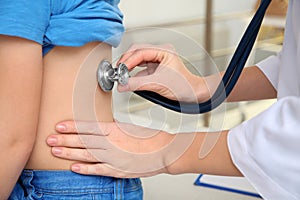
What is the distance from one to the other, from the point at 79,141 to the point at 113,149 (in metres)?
0.08

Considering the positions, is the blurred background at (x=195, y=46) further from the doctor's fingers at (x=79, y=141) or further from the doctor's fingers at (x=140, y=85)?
the doctor's fingers at (x=79, y=141)

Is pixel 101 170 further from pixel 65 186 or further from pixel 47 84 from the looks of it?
pixel 47 84

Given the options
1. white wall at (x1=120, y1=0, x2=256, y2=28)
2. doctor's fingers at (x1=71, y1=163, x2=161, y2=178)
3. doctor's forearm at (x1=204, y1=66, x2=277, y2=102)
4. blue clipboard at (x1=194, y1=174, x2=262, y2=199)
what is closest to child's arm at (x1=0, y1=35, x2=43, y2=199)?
doctor's fingers at (x1=71, y1=163, x2=161, y2=178)

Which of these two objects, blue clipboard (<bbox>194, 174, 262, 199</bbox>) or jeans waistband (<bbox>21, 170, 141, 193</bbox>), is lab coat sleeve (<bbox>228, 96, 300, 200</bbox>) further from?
blue clipboard (<bbox>194, 174, 262, 199</bbox>)

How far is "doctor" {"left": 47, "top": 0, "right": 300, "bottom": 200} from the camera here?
82 cm

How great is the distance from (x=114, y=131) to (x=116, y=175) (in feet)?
0.32

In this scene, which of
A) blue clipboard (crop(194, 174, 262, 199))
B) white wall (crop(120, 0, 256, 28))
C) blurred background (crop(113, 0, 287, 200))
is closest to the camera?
blurred background (crop(113, 0, 287, 200))

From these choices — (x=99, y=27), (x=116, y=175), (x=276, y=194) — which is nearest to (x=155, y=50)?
(x=99, y=27)

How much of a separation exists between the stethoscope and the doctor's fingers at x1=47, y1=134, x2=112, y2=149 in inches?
4.8

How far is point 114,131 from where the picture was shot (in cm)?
96

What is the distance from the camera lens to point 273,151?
819 millimetres

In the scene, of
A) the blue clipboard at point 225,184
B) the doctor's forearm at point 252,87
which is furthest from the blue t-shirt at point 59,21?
the blue clipboard at point 225,184

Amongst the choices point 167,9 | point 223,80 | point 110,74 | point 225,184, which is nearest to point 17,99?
point 110,74

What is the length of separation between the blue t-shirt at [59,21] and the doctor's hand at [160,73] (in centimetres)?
12
